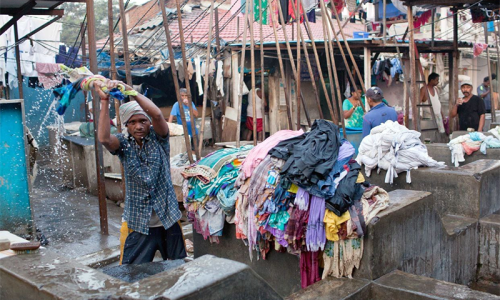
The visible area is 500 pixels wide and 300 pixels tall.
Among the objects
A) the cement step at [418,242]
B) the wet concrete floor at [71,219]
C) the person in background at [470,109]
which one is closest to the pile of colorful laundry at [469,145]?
the cement step at [418,242]

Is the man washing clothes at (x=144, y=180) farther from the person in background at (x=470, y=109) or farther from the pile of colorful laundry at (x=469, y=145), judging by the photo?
the person in background at (x=470, y=109)

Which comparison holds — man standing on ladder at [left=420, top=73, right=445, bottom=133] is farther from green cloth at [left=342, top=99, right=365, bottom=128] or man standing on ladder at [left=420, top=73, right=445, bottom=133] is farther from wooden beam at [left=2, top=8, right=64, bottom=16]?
wooden beam at [left=2, top=8, right=64, bottom=16]

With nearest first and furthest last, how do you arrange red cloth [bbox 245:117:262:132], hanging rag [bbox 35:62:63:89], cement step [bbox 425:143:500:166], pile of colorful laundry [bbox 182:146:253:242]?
pile of colorful laundry [bbox 182:146:253:242] < cement step [bbox 425:143:500:166] < red cloth [bbox 245:117:262:132] < hanging rag [bbox 35:62:63:89]

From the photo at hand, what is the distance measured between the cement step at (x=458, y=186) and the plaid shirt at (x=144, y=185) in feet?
8.72

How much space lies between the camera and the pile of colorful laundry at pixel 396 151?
5.19m

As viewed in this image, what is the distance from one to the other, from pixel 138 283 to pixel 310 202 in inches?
61.4

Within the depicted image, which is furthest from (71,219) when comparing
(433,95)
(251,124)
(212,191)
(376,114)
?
(433,95)

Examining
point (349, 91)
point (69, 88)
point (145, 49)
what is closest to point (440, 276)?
point (69, 88)

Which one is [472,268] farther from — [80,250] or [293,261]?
[80,250]

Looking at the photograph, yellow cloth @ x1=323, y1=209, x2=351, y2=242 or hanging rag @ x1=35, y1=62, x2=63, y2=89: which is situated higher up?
hanging rag @ x1=35, y1=62, x2=63, y2=89

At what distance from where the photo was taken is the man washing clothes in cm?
379

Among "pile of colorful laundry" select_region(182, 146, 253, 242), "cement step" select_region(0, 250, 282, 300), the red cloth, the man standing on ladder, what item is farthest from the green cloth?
"cement step" select_region(0, 250, 282, 300)

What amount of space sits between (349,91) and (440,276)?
26.8ft

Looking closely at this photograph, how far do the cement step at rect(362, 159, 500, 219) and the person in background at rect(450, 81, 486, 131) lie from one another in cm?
434
